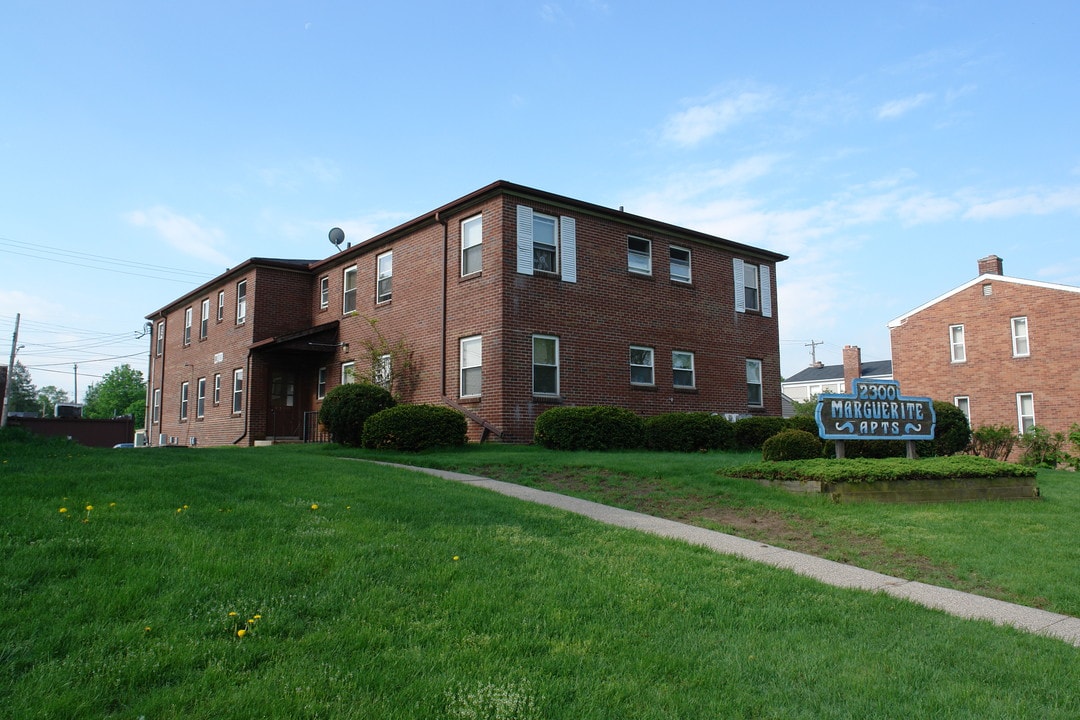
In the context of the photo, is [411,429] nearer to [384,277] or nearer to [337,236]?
[384,277]

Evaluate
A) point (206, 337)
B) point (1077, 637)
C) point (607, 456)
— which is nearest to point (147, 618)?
point (1077, 637)

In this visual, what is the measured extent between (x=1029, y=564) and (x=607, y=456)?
767 cm

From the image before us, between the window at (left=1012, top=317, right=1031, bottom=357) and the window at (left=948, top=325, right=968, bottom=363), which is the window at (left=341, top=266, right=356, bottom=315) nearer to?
the window at (left=948, top=325, right=968, bottom=363)

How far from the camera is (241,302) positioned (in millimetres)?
25281

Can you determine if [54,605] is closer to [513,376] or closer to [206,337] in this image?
[513,376]

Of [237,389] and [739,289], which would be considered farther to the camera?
[237,389]

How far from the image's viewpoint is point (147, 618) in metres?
4.08

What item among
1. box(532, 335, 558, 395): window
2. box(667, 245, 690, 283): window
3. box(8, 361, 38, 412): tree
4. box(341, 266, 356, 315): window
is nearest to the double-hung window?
box(341, 266, 356, 315): window

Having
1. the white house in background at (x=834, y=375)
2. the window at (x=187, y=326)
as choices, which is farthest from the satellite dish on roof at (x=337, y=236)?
the white house in background at (x=834, y=375)

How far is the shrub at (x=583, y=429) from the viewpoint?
52.2 ft

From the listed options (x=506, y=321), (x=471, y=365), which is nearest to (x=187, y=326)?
(x=471, y=365)

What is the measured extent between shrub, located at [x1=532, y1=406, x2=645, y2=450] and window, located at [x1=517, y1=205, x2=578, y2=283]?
11.8 ft

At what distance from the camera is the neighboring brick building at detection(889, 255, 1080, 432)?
89.7 feet

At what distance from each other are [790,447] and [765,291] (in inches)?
482
